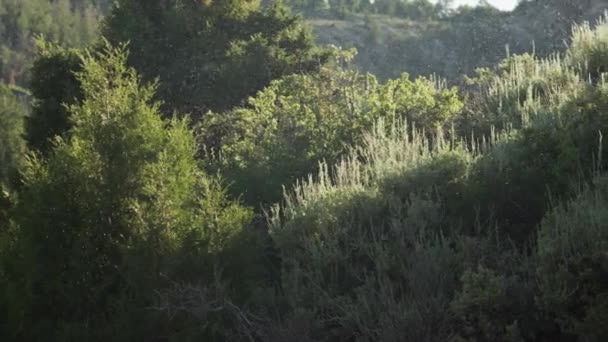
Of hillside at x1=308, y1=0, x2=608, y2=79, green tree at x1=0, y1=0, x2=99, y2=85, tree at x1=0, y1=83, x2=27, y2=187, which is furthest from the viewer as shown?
green tree at x1=0, y1=0, x2=99, y2=85

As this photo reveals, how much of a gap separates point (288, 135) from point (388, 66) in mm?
37577

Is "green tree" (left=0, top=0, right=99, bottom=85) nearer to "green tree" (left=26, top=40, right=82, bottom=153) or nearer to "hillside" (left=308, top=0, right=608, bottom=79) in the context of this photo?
"hillside" (left=308, top=0, right=608, bottom=79)

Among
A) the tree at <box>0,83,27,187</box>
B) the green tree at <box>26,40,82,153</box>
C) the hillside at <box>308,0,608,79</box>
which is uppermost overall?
the hillside at <box>308,0,608,79</box>

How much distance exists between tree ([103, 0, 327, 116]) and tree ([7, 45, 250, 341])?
29.5ft

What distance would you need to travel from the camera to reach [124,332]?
5852 millimetres

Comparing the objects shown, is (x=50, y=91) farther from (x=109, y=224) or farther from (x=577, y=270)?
(x=577, y=270)

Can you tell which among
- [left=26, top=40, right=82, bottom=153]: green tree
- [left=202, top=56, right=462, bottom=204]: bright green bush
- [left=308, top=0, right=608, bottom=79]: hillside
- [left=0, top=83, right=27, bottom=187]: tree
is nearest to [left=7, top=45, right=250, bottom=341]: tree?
[left=202, top=56, right=462, bottom=204]: bright green bush

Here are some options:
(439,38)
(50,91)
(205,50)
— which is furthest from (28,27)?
(50,91)

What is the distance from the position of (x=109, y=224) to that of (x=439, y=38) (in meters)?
45.3

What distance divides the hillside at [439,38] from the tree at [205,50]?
48.5 ft

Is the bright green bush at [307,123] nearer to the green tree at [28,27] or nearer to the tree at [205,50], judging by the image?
the tree at [205,50]

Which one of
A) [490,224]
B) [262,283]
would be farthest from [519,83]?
[262,283]

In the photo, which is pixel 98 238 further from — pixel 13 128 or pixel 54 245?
pixel 13 128

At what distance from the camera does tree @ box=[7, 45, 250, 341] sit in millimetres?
6070
